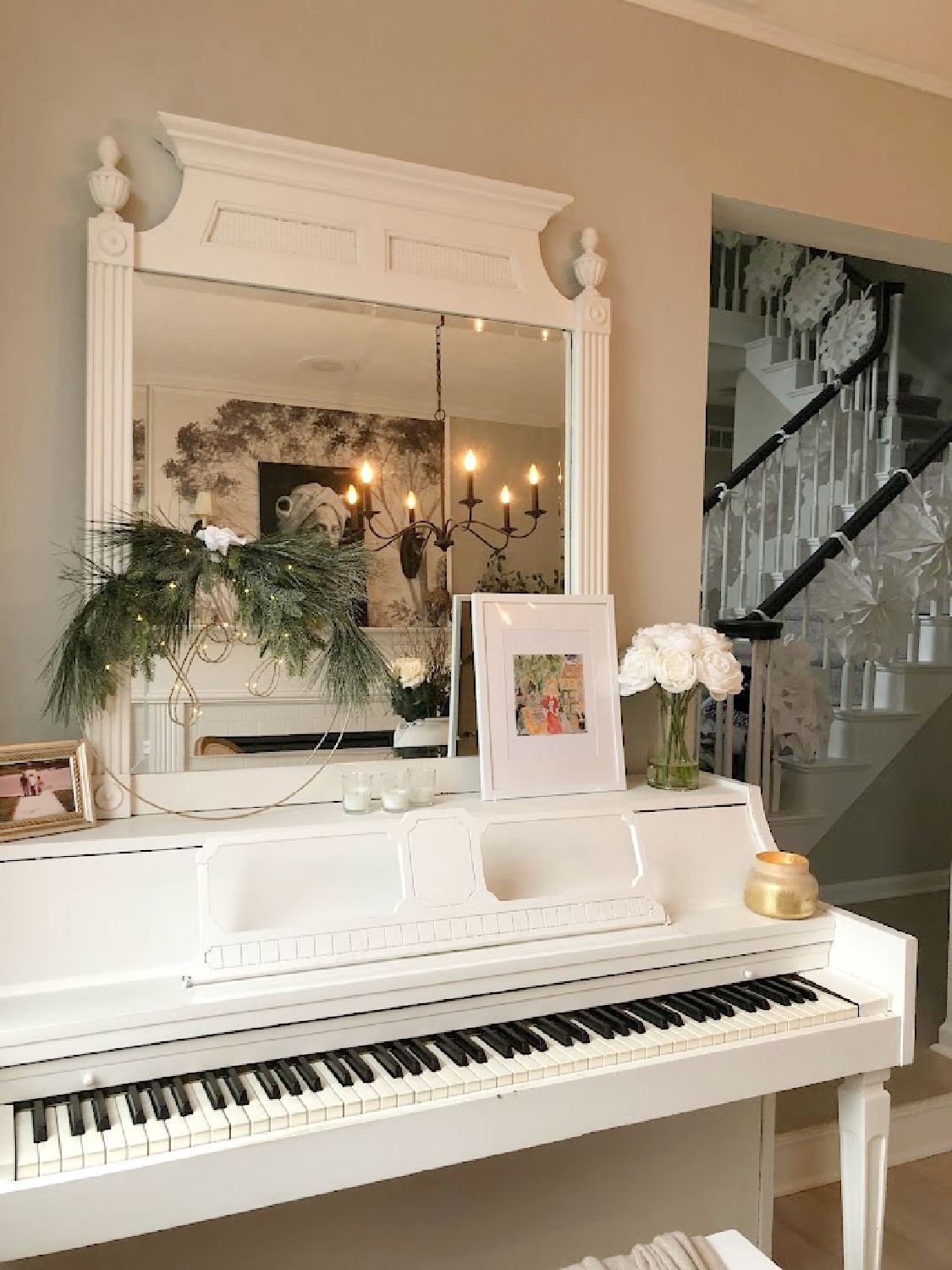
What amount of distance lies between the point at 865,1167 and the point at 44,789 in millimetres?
1715

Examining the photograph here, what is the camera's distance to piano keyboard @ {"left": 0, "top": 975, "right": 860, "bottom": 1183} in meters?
1.41

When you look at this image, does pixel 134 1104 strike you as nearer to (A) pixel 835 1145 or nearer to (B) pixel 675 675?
(B) pixel 675 675

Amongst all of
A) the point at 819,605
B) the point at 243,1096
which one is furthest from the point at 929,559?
the point at 243,1096

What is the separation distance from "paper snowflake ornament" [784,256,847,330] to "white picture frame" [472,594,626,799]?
4269mm

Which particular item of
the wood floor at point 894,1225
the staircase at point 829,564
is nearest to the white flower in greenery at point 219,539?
the wood floor at point 894,1225

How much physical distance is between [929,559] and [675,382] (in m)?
2.95

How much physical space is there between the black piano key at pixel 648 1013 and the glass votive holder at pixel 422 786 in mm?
535

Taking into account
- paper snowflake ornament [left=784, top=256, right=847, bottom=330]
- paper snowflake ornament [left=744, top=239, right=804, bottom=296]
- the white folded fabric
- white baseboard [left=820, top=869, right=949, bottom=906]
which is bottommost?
white baseboard [left=820, top=869, right=949, bottom=906]

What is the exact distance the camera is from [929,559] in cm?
491

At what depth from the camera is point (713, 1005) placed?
190 cm

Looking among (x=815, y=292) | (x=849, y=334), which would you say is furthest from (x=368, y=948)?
(x=815, y=292)

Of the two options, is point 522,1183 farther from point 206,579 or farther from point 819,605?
point 819,605

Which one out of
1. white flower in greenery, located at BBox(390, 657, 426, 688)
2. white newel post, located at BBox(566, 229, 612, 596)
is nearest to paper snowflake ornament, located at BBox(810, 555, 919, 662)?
white newel post, located at BBox(566, 229, 612, 596)

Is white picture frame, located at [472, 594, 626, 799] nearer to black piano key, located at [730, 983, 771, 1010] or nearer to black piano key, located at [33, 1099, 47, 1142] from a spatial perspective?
black piano key, located at [730, 983, 771, 1010]
